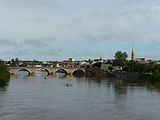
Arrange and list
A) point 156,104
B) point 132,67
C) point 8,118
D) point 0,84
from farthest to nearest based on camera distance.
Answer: point 132,67 < point 0,84 < point 156,104 < point 8,118

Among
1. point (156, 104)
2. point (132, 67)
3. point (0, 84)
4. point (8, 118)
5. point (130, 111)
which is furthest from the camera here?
point (132, 67)

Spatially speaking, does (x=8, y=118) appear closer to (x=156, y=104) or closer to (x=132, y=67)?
(x=156, y=104)

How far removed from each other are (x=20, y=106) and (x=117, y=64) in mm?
54557

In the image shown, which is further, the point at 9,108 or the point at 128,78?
the point at 128,78

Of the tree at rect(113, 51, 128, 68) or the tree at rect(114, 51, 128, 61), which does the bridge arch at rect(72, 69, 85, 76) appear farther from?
the tree at rect(114, 51, 128, 61)

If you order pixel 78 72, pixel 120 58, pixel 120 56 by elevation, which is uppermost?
pixel 120 56

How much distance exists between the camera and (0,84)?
3262cm

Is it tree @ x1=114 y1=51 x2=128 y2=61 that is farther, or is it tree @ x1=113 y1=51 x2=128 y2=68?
tree @ x1=114 y1=51 x2=128 y2=61

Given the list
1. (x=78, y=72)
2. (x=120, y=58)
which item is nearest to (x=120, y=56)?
(x=120, y=58)

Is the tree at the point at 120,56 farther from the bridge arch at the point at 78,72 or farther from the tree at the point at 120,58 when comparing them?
the bridge arch at the point at 78,72

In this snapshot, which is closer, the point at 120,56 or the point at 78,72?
the point at 120,56

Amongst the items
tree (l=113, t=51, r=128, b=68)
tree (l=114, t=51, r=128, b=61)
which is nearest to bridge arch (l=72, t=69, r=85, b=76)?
tree (l=113, t=51, r=128, b=68)

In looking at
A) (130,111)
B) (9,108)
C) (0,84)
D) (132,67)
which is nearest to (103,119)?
(130,111)

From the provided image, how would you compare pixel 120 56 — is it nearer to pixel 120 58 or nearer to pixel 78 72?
pixel 120 58
